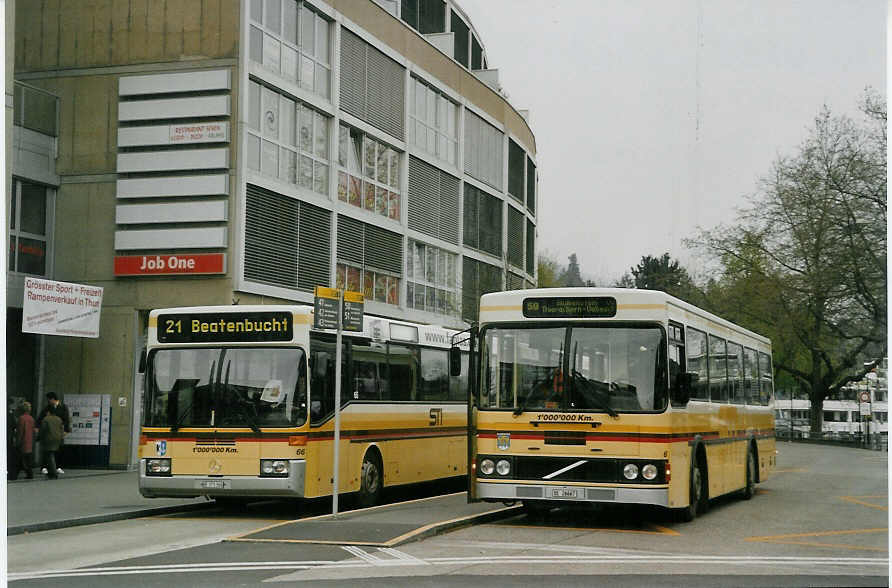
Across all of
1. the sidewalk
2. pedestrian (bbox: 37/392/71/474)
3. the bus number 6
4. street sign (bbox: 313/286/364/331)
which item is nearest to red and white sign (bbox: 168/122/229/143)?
pedestrian (bbox: 37/392/71/474)

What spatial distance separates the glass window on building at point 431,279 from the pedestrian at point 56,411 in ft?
31.4

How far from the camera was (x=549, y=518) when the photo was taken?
53.3 feet

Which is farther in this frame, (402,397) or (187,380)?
(402,397)

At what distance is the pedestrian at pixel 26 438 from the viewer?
24.6 metres

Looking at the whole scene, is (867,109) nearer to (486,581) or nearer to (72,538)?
(486,581)

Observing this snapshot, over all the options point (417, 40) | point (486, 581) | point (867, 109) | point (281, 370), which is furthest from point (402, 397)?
point (417, 40)

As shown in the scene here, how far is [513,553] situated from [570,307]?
342 centimetres

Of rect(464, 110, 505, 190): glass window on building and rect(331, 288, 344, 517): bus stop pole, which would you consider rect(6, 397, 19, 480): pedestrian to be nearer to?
rect(331, 288, 344, 517): bus stop pole

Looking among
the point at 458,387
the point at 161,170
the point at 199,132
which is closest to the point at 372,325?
the point at 458,387

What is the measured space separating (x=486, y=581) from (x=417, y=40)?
25.4m

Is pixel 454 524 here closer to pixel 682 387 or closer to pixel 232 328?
pixel 682 387

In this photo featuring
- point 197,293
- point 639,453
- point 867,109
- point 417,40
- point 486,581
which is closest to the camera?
point 486,581

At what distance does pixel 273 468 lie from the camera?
1627 cm

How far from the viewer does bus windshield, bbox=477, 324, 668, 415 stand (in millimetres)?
14359
